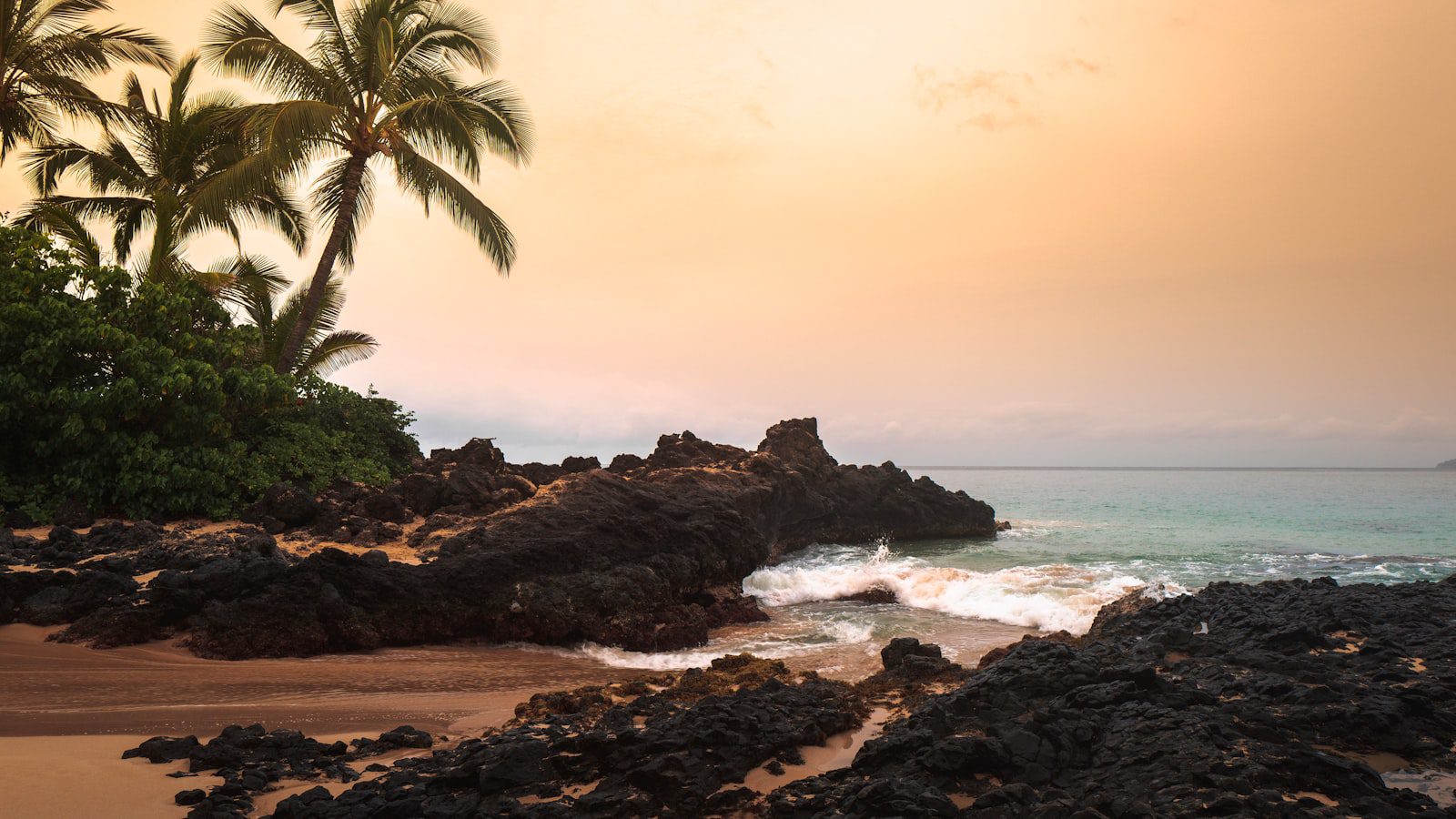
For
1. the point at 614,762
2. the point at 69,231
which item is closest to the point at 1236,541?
the point at 614,762

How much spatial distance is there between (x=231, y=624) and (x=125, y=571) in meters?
1.87

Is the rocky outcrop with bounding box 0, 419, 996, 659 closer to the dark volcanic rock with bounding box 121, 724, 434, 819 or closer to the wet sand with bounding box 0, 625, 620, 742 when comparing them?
the wet sand with bounding box 0, 625, 620, 742

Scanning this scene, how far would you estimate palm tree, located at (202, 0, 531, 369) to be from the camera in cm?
1731

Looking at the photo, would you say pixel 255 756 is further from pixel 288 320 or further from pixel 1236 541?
pixel 1236 541

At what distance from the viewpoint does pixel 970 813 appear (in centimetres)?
409

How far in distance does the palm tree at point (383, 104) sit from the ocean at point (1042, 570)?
12.1 m

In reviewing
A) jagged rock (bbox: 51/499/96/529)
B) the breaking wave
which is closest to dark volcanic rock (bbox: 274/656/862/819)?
the breaking wave

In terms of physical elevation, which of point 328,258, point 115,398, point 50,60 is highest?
point 50,60

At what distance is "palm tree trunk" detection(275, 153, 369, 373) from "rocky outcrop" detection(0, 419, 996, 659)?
5.42m

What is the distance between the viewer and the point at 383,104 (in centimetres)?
1767

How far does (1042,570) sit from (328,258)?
63.8 feet

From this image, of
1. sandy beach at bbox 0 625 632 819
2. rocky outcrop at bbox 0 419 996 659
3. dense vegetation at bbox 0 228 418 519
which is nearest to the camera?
sandy beach at bbox 0 625 632 819

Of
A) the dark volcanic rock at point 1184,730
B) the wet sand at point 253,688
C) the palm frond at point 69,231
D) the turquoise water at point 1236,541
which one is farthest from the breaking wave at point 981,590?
the palm frond at point 69,231

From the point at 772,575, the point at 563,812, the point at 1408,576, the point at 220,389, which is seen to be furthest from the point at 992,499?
the point at 563,812
